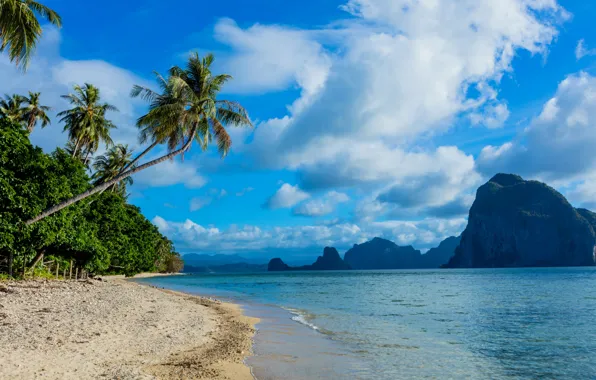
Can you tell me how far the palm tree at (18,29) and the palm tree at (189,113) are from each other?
7155 mm

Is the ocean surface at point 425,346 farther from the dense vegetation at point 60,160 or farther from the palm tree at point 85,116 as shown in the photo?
the palm tree at point 85,116

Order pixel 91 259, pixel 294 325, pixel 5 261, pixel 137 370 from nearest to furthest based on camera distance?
pixel 137 370, pixel 294 325, pixel 5 261, pixel 91 259

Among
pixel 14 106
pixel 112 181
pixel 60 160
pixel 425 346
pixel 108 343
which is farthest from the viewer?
pixel 14 106

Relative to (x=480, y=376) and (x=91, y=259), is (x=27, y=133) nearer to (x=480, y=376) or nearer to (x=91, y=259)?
(x=91, y=259)

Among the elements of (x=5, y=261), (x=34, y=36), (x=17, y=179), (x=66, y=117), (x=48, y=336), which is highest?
(x=66, y=117)

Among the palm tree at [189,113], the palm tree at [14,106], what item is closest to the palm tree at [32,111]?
the palm tree at [14,106]

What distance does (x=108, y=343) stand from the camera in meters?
11.3

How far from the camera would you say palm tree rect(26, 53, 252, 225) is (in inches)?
961

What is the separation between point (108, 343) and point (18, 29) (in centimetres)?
1368

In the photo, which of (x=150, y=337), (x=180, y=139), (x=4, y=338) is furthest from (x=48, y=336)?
(x=180, y=139)

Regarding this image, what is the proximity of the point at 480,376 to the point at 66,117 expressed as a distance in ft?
139

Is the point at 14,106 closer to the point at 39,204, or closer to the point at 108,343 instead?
the point at 39,204

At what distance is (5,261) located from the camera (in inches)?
1102

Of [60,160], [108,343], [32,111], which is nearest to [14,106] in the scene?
[32,111]
